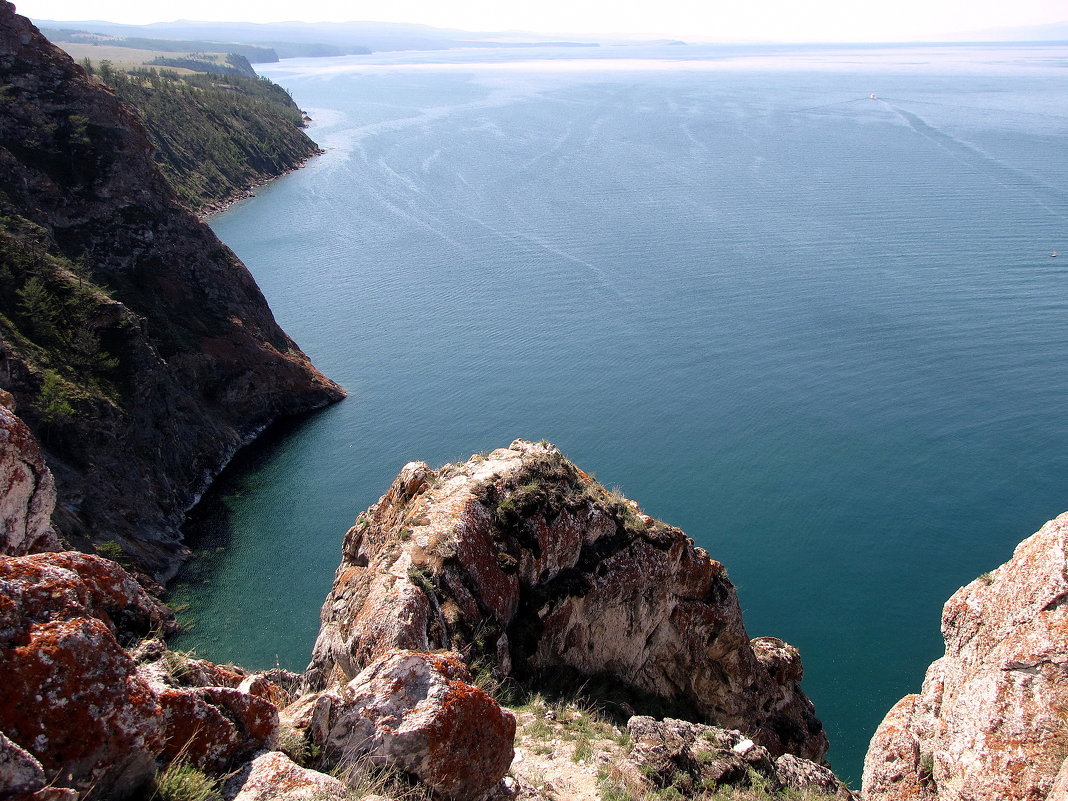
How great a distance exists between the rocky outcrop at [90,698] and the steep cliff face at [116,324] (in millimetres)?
28028

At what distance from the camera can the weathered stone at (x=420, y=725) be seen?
8773mm

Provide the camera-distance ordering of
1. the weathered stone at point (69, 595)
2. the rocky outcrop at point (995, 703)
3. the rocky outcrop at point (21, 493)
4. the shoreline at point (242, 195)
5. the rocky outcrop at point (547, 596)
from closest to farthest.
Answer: the weathered stone at point (69, 595)
the rocky outcrop at point (21, 493)
the rocky outcrop at point (995, 703)
the rocky outcrop at point (547, 596)
the shoreline at point (242, 195)

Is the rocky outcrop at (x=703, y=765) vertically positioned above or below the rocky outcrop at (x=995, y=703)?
below

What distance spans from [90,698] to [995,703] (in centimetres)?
1158

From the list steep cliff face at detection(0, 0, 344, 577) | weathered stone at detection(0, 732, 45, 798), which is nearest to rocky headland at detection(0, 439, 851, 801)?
weathered stone at detection(0, 732, 45, 798)

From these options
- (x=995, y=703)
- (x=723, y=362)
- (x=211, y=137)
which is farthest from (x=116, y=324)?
(x=211, y=137)

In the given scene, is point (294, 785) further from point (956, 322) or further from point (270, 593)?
point (956, 322)

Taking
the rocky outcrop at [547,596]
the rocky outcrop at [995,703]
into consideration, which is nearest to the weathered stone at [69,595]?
the rocky outcrop at [547,596]

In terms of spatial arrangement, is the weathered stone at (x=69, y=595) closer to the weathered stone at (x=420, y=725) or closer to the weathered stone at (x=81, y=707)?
the weathered stone at (x=81, y=707)

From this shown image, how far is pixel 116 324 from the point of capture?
41.7 meters

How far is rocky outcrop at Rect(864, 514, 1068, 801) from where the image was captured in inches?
405

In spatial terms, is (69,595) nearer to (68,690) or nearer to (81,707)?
(68,690)

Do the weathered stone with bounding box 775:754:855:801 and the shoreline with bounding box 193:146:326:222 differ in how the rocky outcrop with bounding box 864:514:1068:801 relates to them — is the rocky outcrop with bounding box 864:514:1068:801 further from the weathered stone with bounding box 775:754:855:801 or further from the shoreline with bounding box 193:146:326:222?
the shoreline with bounding box 193:146:326:222

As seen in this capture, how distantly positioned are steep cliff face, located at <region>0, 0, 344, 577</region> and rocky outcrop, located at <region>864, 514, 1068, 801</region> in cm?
3142
